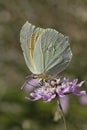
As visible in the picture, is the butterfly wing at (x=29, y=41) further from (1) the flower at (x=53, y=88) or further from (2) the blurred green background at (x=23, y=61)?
(2) the blurred green background at (x=23, y=61)

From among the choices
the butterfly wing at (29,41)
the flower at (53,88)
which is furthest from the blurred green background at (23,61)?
the butterfly wing at (29,41)

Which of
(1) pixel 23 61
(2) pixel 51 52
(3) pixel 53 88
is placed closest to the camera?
(3) pixel 53 88

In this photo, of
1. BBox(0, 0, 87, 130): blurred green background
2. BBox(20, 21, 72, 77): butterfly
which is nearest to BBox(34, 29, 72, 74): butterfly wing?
BBox(20, 21, 72, 77): butterfly

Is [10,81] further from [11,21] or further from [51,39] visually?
[51,39]

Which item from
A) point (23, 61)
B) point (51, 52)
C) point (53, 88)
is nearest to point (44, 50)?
point (51, 52)

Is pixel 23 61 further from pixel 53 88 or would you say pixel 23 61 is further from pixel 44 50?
pixel 53 88

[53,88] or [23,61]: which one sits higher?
[53,88]

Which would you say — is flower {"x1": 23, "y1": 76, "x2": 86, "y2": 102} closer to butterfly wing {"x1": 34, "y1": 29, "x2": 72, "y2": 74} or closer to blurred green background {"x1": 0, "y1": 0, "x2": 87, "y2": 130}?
butterfly wing {"x1": 34, "y1": 29, "x2": 72, "y2": 74}
